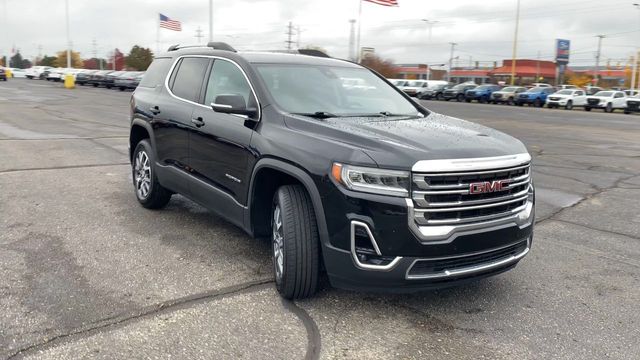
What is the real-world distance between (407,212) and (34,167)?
7.07m

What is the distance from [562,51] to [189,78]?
7654 cm

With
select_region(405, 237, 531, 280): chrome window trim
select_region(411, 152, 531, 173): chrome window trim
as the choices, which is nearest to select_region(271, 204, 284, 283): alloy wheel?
select_region(405, 237, 531, 280): chrome window trim

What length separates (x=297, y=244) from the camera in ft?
11.9

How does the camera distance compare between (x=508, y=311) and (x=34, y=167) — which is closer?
(x=508, y=311)

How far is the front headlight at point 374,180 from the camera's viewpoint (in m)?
3.30

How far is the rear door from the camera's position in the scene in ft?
14.2

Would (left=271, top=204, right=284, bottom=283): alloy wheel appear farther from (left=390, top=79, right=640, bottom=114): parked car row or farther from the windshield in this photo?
(left=390, top=79, right=640, bottom=114): parked car row

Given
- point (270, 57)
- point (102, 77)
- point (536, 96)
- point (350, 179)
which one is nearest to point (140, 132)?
point (270, 57)

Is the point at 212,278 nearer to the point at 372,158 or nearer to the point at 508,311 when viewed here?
the point at 372,158

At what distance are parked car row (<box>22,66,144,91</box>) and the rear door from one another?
2990 centimetres

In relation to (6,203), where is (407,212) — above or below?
above

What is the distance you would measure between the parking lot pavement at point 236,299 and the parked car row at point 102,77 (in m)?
29.7

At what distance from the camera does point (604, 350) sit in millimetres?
3348

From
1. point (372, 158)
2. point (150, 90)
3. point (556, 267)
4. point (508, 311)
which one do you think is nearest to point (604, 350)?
point (508, 311)
